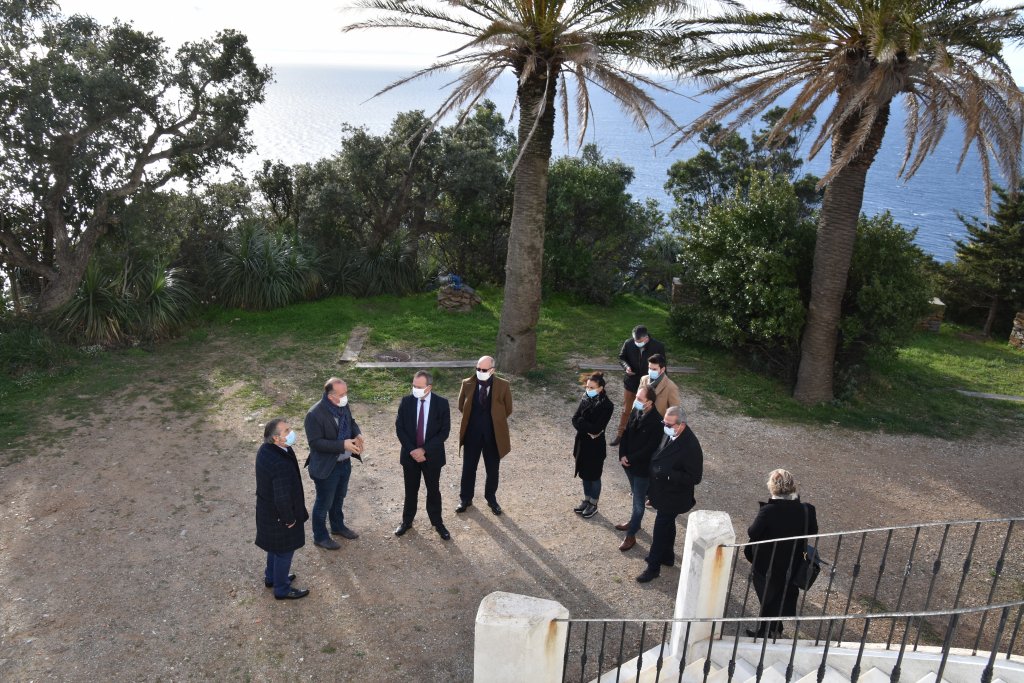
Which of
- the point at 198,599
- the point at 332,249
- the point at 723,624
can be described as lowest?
the point at 198,599

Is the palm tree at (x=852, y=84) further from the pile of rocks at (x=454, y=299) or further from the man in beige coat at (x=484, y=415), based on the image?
the pile of rocks at (x=454, y=299)

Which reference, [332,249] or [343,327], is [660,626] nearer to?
[343,327]

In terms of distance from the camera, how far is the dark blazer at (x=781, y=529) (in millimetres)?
5469

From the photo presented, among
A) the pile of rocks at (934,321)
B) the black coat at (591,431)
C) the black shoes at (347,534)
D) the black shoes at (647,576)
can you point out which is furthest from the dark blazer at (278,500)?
the pile of rocks at (934,321)

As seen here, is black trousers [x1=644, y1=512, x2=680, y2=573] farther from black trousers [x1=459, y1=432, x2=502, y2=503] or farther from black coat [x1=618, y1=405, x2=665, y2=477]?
black trousers [x1=459, y1=432, x2=502, y2=503]

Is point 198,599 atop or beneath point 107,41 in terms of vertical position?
beneath

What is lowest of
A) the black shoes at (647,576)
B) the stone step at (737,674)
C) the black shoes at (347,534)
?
the black shoes at (347,534)

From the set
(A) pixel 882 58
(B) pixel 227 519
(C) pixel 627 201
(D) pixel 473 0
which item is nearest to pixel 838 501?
(A) pixel 882 58

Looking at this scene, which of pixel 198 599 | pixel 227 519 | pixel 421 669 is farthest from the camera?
pixel 227 519

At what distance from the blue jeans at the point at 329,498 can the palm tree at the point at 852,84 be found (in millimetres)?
6537

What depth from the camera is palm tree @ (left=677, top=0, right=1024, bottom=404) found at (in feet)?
30.7

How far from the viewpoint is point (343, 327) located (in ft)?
45.1

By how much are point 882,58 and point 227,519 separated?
883 cm

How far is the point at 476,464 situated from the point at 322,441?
1.65 m
